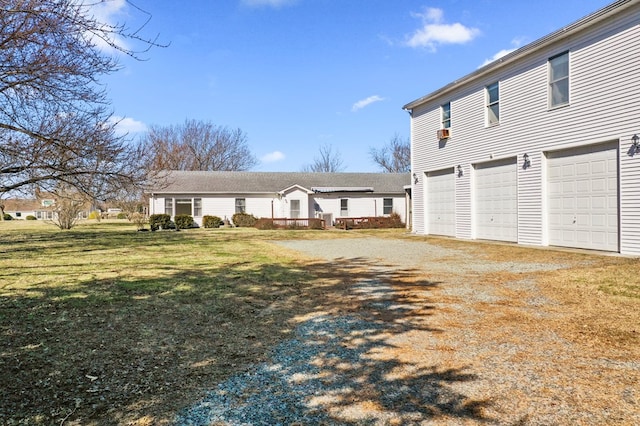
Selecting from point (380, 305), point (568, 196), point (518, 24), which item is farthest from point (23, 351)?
point (518, 24)

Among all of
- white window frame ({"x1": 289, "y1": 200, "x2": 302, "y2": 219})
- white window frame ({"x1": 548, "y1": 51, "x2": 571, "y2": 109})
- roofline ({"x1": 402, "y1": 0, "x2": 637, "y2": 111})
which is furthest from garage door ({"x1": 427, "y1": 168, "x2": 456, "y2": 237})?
white window frame ({"x1": 289, "y1": 200, "x2": 302, "y2": 219})

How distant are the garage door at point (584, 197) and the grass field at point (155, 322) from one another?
1226mm

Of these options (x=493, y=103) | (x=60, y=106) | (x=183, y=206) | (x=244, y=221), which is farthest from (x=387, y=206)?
(x=60, y=106)

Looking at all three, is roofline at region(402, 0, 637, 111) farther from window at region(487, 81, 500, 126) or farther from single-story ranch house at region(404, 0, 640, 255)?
window at region(487, 81, 500, 126)

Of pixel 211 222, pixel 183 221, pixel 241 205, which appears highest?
pixel 241 205

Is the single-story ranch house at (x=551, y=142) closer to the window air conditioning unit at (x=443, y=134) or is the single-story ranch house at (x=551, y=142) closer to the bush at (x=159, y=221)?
the window air conditioning unit at (x=443, y=134)

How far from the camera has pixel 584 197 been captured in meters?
10.8

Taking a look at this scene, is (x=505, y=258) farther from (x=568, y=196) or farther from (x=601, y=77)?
(x=601, y=77)

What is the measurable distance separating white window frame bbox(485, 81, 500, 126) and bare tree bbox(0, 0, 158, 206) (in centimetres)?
1164

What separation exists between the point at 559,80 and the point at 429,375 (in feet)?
37.1

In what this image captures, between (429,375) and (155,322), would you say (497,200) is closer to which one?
(429,375)

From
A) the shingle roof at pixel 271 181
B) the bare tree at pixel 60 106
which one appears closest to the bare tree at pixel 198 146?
the shingle roof at pixel 271 181

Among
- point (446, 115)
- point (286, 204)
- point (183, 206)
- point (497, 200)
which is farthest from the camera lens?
point (286, 204)

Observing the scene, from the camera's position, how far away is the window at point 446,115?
16391 millimetres
